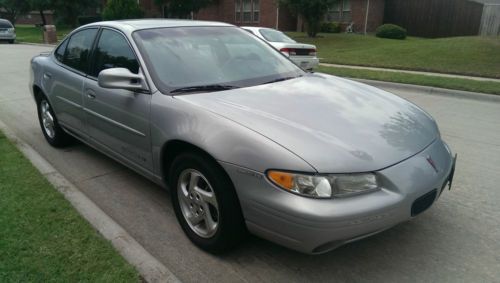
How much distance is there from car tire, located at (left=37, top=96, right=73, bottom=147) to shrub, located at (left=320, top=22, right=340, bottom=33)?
24241 millimetres

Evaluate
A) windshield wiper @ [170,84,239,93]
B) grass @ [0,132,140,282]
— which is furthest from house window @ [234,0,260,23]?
grass @ [0,132,140,282]

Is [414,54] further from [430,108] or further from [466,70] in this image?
[430,108]

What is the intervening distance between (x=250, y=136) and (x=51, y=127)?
152 inches

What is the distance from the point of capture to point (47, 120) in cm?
556

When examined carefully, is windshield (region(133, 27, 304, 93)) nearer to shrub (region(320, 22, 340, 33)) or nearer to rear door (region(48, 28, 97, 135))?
rear door (region(48, 28, 97, 135))

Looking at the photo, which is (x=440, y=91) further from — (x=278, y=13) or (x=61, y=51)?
(x=278, y=13)

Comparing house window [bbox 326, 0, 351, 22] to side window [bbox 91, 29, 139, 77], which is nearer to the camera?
side window [bbox 91, 29, 139, 77]

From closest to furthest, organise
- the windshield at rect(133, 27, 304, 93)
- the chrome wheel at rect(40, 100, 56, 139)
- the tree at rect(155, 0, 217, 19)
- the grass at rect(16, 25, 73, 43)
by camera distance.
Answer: the windshield at rect(133, 27, 304, 93) < the chrome wheel at rect(40, 100, 56, 139) < the grass at rect(16, 25, 73, 43) < the tree at rect(155, 0, 217, 19)

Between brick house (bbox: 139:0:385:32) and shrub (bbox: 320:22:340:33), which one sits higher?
brick house (bbox: 139:0:385:32)

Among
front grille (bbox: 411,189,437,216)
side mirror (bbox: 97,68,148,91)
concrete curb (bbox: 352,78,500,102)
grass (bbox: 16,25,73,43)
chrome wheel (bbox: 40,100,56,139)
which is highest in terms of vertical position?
side mirror (bbox: 97,68,148,91)

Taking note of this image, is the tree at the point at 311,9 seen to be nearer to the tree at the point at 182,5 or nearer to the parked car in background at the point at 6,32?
the tree at the point at 182,5

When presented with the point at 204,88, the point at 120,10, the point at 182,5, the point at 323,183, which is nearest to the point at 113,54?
the point at 204,88

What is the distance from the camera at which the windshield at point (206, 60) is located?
3455mm

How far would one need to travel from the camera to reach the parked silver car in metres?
2.46
